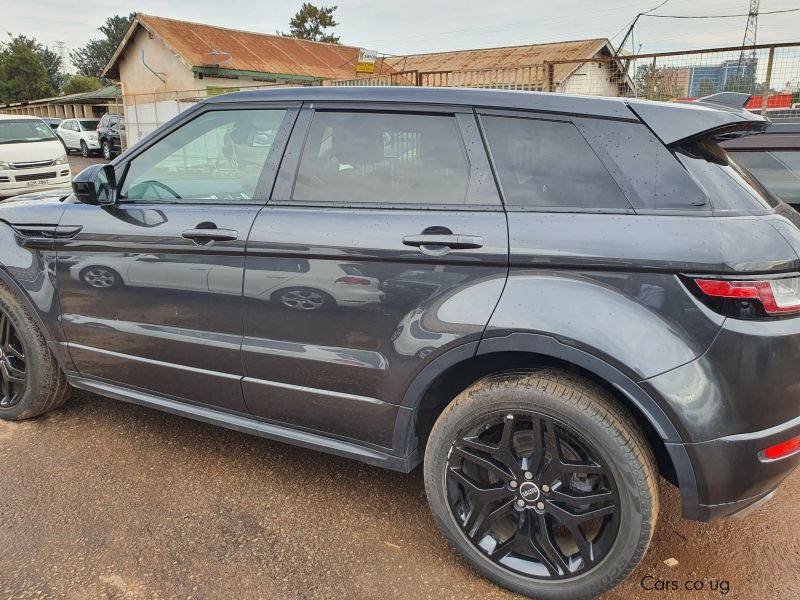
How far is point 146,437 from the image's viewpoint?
10.9 ft

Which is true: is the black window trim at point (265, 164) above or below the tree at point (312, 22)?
below

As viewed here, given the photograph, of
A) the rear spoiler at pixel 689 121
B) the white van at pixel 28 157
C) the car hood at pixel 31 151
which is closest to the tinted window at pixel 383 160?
the rear spoiler at pixel 689 121

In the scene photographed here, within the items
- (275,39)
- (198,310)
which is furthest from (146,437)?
(275,39)

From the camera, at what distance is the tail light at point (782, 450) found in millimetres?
1927

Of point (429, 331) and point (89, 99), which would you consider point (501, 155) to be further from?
point (89, 99)

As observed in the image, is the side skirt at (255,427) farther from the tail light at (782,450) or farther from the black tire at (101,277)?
the tail light at (782,450)

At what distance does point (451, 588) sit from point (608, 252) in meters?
1.39

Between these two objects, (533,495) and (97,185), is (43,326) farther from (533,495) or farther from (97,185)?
(533,495)

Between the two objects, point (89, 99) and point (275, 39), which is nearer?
point (275, 39)

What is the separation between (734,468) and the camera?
6.27 feet

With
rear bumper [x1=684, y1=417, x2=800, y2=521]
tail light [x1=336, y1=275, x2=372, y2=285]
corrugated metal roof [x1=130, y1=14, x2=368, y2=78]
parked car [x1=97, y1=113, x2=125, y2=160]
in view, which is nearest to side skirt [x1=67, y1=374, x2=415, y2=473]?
tail light [x1=336, y1=275, x2=372, y2=285]

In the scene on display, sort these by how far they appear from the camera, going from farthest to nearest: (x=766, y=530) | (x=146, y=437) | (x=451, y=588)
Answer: (x=146, y=437) → (x=766, y=530) → (x=451, y=588)

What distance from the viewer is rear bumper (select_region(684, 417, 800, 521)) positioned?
1895mm

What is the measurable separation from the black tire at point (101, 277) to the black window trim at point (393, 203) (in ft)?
3.03
